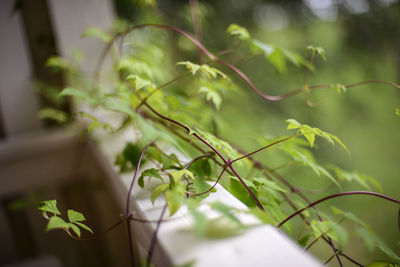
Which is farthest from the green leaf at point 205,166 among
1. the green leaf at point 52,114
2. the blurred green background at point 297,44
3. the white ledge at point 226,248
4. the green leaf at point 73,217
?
the blurred green background at point 297,44

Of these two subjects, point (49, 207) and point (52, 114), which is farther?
point (52, 114)

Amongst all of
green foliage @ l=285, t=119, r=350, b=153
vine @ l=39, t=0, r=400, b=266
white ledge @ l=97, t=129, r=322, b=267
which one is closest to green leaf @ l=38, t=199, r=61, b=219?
vine @ l=39, t=0, r=400, b=266

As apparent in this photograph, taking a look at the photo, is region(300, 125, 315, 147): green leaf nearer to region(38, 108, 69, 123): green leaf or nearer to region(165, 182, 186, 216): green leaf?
region(165, 182, 186, 216): green leaf

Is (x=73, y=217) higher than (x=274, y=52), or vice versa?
(x=274, y=52)

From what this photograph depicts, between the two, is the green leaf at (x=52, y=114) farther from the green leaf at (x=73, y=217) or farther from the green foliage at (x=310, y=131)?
the green foliage at (x=310, y=131)

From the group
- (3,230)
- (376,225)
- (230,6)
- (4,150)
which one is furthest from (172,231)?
(376,225)

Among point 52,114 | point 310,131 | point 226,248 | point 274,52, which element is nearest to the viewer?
point 226,248

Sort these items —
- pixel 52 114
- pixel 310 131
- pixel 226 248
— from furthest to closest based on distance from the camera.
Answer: pixel 52 114
pixel 310 131
pixel 226 248

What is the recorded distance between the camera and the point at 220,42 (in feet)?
6.63

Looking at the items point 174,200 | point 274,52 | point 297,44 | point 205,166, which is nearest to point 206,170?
point 205,166

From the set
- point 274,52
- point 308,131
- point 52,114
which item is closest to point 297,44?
point 274,52

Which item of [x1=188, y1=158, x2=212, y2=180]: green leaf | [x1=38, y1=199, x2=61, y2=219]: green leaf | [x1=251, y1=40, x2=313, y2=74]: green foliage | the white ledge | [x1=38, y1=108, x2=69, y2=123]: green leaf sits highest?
[x1=251, y1=40, x2=313, y2=74]: green foliage

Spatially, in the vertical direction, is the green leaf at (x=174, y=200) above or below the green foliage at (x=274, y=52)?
below

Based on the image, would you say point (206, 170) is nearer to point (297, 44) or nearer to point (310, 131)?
point (310, 131)
